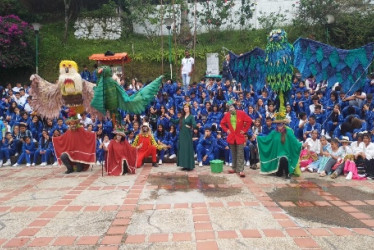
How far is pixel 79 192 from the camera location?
6238 mm

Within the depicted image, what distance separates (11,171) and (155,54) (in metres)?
Answer: 10.7

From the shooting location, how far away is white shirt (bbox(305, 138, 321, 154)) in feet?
26.5

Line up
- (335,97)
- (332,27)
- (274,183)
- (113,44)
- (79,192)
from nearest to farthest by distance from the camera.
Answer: (79,192) < (274,183) < (335,97) < (332,27) < (113,44)

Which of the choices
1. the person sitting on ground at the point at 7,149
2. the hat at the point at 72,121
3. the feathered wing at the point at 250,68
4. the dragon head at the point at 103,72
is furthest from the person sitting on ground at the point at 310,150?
the person sitting on ground at the point at 7,149

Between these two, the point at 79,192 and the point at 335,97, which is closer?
the point at 79,192

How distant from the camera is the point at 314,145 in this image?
8133 mm

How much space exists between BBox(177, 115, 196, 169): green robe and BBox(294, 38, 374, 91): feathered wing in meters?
2.94

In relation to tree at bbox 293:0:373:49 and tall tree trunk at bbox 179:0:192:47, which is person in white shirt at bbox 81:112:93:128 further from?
tree at bbox 293:0:373:49

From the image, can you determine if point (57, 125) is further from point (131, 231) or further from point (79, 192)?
point (131, 231)

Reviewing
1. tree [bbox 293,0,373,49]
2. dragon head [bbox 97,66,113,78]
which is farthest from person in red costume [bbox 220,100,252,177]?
tree [bbox 293,0,373,49]

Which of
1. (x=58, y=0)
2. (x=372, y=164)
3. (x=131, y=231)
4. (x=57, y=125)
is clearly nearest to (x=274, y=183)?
(x=372, y=164)

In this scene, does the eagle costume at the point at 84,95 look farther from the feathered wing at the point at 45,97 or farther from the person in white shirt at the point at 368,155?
the person in white shirt at the point at 368,155

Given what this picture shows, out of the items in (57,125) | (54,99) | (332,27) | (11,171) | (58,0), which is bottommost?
(11,171)

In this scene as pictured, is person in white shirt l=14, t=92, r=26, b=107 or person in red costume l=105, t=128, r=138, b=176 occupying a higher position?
person in white shirt l=14, t=92, r=26, b=107
